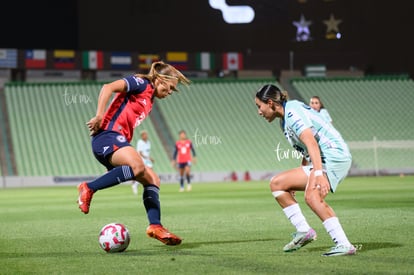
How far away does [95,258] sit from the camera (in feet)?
25.5

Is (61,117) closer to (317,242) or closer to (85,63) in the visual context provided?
(85,63)

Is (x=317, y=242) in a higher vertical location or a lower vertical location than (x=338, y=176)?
lower

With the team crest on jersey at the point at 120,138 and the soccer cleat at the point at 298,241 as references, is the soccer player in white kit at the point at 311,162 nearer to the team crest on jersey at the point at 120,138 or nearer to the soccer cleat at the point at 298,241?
the soccer cleat at the point at 298,241

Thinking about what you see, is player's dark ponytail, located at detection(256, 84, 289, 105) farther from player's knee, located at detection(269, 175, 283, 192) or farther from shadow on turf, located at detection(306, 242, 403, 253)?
shadow on turf, located at detection(306, 242, 403, 253)

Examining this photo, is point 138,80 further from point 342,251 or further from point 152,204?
point 342,251

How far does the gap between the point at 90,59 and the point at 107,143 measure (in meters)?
31.6

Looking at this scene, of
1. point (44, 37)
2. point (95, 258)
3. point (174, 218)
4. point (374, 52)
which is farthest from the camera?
point (374, 52)

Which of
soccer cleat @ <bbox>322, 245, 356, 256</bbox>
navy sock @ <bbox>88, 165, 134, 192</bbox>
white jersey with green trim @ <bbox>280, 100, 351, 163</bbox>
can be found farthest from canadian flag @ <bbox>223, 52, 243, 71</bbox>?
soccer cleat @ <bbox>322, 245, 356, 256</bbox>

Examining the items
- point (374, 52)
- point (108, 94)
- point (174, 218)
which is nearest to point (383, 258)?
point (108, 94)

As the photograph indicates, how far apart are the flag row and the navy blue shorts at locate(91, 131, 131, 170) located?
98.9 feet

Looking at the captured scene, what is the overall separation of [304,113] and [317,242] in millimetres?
1957

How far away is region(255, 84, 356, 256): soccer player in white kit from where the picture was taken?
7285 mm

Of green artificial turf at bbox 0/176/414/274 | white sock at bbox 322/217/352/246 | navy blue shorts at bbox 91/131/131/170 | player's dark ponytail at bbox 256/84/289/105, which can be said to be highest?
player's dark ponytail at bbox 256/84/289/105

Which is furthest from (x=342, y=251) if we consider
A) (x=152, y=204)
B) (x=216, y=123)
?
(x=216, y=123)
